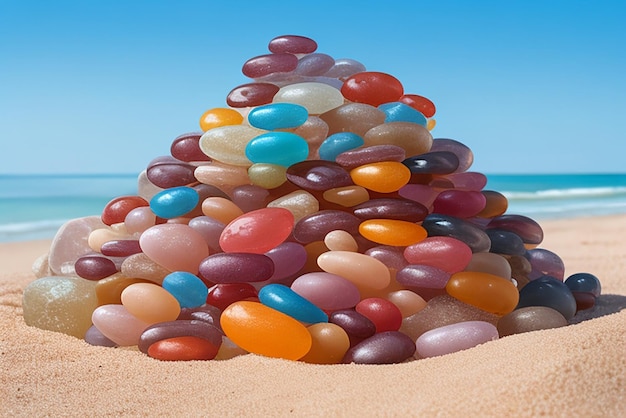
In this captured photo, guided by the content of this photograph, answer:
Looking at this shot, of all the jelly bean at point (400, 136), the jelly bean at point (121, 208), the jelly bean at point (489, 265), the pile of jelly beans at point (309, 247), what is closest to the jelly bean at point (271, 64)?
the pile of jelly beans at point (309, 247)

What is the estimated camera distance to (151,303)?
125 inches

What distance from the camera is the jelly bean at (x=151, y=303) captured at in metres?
3.18

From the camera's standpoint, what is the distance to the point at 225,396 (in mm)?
2441

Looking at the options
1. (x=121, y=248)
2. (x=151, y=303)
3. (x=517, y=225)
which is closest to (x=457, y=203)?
(x=517, y=225)

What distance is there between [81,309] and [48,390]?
0.93 m

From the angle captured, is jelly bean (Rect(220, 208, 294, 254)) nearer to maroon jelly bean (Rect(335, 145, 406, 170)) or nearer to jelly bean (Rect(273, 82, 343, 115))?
maroon jelly bean (Rect(335, 145, 406, 170))

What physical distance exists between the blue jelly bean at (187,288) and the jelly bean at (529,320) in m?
1.50

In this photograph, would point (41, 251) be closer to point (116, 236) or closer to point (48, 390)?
point (116, 236)

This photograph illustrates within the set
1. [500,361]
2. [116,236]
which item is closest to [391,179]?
[500,361]

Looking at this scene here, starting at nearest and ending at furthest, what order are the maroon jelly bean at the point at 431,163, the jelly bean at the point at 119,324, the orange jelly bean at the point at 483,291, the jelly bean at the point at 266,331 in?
the jelly bean at the point at 266,331 → the orange jelly bean at the point at 483,291 → the jelly bean at the point at 119,324 → the maroon jelly bean at the point at 431,163

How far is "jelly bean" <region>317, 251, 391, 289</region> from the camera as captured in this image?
312cm

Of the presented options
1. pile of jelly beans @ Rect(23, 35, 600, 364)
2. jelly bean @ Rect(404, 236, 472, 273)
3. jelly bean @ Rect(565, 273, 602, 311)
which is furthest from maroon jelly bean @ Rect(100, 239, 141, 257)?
jelly bean @ Rect(565, 273, 602, 311)

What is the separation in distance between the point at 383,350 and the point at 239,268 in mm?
782

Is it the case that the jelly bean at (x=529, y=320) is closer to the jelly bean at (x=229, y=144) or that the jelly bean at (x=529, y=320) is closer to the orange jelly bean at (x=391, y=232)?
the orange jelly bean at (x=391, y=232)
